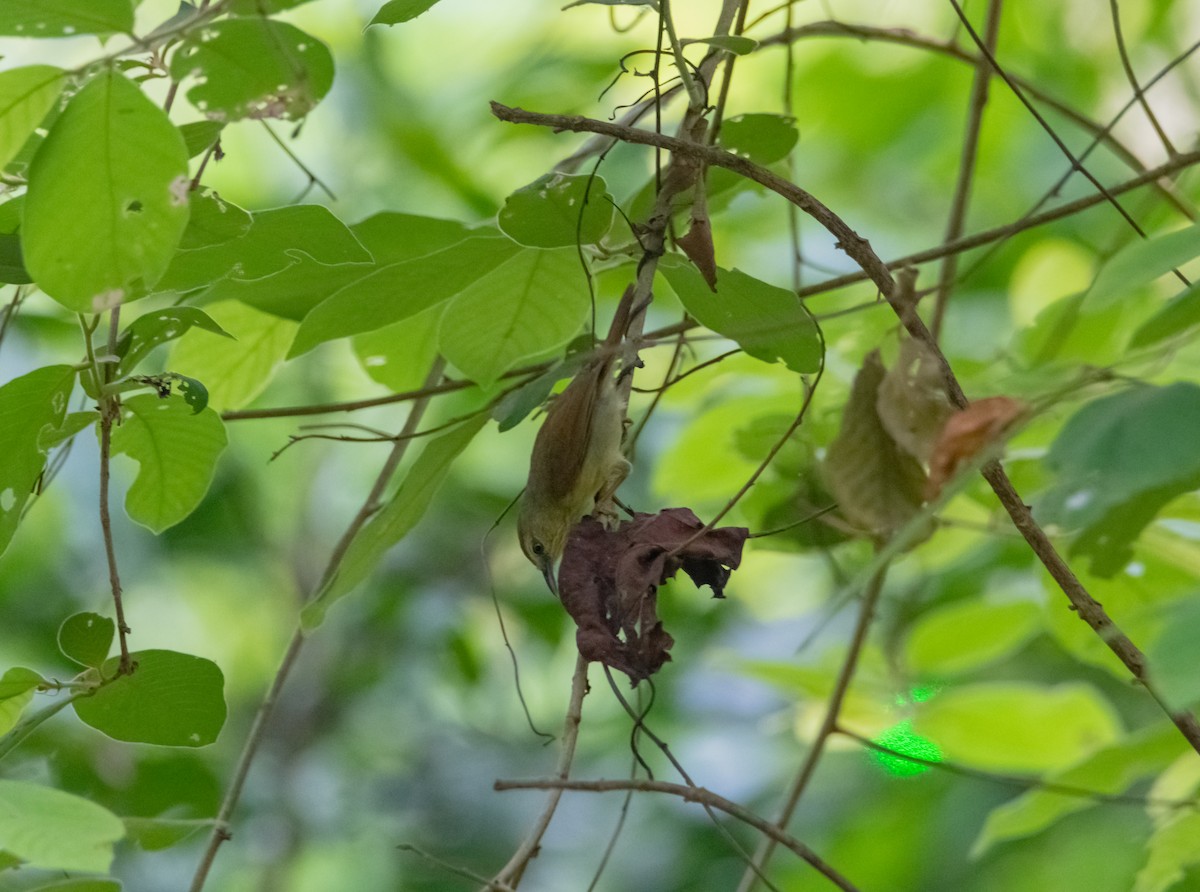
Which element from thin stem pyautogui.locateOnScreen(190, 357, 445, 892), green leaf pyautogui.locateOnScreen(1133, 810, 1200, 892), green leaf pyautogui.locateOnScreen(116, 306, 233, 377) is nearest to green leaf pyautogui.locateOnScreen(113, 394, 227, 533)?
green leaf pyautogui.locateOnScreen(116, 306, 233, 377)

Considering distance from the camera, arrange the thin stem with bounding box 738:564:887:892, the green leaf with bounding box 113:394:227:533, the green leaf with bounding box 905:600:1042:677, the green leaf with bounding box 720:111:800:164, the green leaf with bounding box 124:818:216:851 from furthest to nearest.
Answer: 1. the green leaf with bounding box 905:600:1042:677
2. the thin stem with bounding box 738:564:887:892
3. the green leaf with bounding box 720:111:800:164
4. the green leaf with bounding box 113:394:227:533
5. the green leaf with bounding box 124:818:216:851

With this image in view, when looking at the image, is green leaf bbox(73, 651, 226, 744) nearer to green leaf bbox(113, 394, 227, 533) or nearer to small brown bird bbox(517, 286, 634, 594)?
green leaf bbox(113, 394, 227, 533)

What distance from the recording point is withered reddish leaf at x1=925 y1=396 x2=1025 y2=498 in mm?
702

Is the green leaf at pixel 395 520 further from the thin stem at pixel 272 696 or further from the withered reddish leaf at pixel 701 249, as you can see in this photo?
the withered reddish leaf at pixel 701 249

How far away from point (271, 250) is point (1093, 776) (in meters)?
1.12

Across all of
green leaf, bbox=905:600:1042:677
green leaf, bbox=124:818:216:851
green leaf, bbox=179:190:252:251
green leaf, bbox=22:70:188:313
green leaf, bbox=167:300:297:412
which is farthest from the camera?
green leaf, bbox=905:600:1042:677

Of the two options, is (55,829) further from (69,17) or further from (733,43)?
(733,43)

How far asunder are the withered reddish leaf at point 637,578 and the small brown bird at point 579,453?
0.22 meters

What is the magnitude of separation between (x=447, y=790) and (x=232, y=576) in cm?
94

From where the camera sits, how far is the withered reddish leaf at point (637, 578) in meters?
0.93

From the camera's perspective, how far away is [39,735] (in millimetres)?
2336

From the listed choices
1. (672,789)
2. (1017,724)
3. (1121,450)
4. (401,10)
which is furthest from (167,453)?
(1017,724)

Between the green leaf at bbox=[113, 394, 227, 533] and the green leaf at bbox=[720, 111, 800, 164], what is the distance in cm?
58

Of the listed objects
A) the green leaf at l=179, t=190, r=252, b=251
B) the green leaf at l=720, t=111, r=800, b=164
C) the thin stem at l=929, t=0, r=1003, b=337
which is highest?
the thin stem at l=929, t=0, r=1003, b=337
